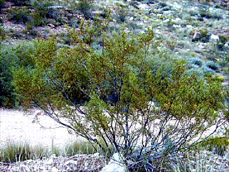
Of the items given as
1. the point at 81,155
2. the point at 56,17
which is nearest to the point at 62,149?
the point at 81,155

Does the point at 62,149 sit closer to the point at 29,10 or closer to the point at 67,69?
the point at 67,69

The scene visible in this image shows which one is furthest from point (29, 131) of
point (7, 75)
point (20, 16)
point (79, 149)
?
point (20, 16)

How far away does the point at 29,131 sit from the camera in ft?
21.5

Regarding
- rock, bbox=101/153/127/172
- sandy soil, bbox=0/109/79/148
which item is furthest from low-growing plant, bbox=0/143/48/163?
rock, bbox=101/153/127/172

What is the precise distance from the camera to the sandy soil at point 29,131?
5.91 meters

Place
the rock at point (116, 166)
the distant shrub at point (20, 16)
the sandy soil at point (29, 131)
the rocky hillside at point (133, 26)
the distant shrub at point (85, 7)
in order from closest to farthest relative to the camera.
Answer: the rock at point (116, 166), the sandy soil at point (29, 131), the rocky hillside at point (133, 26), the distant shrub at point (20, 16), the distant shrub at point (85, 7)

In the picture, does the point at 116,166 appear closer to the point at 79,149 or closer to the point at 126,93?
the point at 126,93

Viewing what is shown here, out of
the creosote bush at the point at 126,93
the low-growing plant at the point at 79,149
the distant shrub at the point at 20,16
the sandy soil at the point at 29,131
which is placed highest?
the distant shrub at the point at 20,16

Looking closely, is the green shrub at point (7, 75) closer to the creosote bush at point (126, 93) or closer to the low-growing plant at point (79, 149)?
the low-growing plant at point (79, 149)

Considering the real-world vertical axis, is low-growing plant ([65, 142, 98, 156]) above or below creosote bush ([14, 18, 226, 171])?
below

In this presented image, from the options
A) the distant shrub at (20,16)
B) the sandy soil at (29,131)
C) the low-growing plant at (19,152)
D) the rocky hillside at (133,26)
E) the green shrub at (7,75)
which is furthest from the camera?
the distant shrub at (20,16)

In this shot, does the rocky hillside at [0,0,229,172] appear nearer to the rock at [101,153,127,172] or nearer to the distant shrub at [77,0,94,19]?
the distant shrub at [77,0,94,19]

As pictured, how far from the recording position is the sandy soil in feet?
19.4

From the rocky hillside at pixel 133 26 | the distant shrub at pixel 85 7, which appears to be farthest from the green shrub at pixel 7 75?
the distant shrub at pixel 85 7
